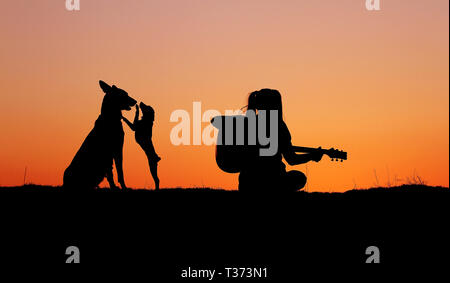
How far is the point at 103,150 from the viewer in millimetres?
11648

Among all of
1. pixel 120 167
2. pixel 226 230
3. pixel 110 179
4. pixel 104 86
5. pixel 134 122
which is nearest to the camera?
pixel 226 230

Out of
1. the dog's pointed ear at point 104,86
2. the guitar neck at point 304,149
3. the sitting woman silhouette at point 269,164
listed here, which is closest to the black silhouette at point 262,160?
the sitting woman silhouette at point 269,164

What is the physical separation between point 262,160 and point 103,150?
4.24 m

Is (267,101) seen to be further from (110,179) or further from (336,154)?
(110,179)

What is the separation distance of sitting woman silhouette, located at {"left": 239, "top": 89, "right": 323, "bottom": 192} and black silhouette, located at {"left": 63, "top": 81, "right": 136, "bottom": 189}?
12.3 ft

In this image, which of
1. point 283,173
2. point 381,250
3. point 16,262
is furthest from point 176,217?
point 381,250

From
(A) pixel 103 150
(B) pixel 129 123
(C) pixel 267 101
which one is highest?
(B) pixel 129 123

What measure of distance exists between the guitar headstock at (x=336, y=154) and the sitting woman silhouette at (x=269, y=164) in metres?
1.05

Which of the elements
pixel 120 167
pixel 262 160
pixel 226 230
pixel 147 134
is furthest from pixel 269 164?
pixel 147 134

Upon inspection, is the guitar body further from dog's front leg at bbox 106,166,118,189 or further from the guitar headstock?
dog's front leg at bbox 106,166,118,189

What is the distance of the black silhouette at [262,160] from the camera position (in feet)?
27.0
